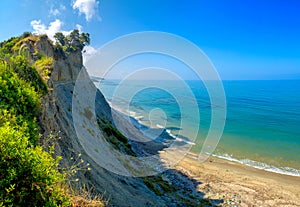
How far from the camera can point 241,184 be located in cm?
2122

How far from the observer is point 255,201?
17.9 metres

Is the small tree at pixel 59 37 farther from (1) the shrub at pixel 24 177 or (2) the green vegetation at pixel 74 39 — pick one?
(1) the shrub at pixel 24 177

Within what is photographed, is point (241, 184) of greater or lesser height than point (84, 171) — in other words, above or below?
below

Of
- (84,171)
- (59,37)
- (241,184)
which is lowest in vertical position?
(241,184)

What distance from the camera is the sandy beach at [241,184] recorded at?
18.1m

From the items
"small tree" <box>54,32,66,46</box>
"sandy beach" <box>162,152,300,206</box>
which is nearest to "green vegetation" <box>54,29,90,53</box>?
"small tree" <box>54,32,66,46</box>

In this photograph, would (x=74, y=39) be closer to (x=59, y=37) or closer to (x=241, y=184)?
(x=59, y=37)

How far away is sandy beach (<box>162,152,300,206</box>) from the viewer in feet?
59.5

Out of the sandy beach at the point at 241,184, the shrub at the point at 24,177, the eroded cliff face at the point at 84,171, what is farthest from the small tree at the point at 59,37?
the shrub at the point at 24,177

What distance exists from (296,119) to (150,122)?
3830 cm

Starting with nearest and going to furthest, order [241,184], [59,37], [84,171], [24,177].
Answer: [24,177] < [84,171] < [241,184] < [59,37]

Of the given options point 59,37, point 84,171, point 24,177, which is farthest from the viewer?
point 59,37

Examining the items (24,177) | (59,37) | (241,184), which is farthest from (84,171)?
(59,37)

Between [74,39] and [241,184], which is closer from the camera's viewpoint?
[241,184]
